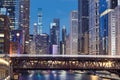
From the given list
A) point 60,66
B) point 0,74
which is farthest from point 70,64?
point 0,74

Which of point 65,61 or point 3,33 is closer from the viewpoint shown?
point 65,61

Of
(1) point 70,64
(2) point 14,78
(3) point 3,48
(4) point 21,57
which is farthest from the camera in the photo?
(3) point 3,48

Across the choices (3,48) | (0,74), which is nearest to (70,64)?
(3,48)

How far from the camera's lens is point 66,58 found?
5482 inches

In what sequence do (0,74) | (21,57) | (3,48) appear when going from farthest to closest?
(3,48) < (21,57) < (0,74)

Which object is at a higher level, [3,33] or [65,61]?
[3,33]

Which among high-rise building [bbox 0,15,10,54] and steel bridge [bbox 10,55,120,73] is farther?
high-rise building [bbox 0,15,10,54]

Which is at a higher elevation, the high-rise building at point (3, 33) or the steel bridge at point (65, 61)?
the high-rise building at point (3, 33)

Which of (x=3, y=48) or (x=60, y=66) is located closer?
(x=60, y=66)

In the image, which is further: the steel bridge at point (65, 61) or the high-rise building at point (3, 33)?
the high-rise building at point (3, 33)

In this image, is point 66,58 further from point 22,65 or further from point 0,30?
point 0,30

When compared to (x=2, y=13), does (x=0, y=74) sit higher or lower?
lower

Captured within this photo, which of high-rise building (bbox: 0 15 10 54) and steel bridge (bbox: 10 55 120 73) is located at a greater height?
high-rise building (bbox: 0 15 10 54)

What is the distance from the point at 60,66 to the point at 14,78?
23.4 metres
